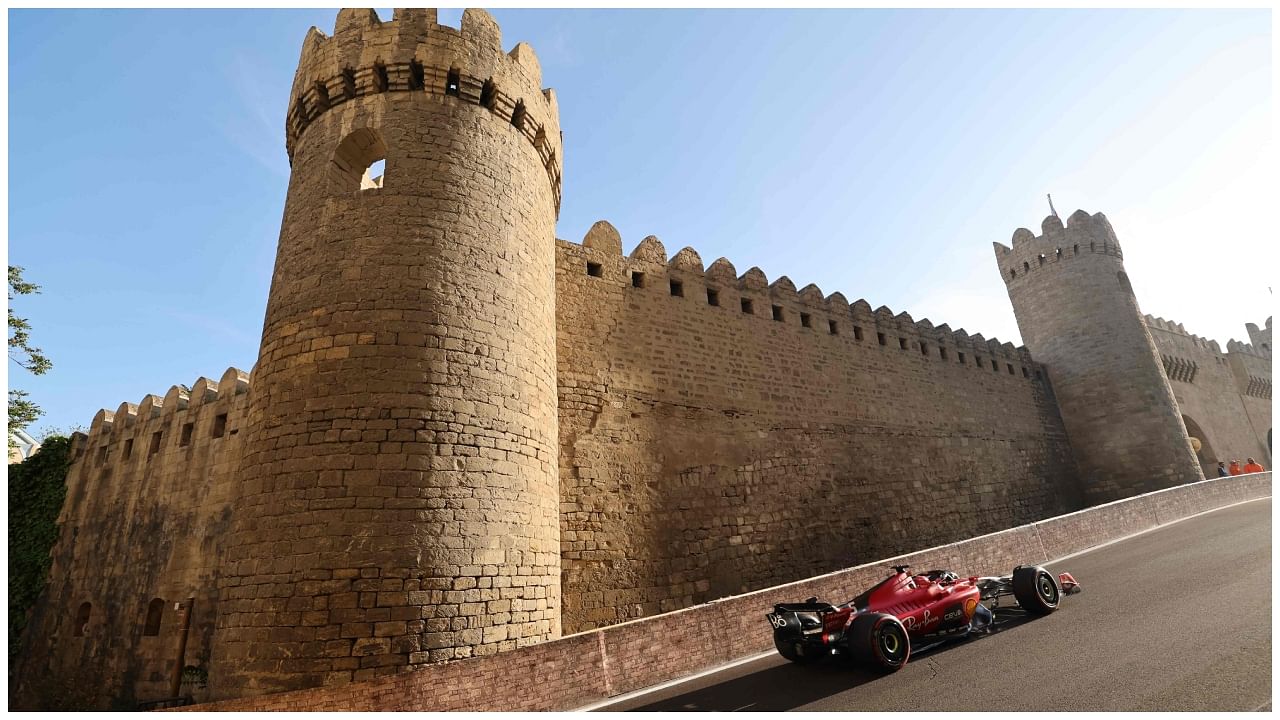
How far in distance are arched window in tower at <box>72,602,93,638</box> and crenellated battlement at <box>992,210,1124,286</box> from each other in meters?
27.6

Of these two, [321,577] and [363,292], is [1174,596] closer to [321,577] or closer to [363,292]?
[321,577]

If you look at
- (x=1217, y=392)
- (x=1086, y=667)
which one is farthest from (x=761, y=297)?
(x=1217, y=392)

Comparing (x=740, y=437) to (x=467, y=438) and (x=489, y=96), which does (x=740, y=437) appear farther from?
(x=489, y=96)

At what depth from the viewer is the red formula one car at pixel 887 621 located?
18.8 feet

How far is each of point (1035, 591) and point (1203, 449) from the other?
83.3 ft

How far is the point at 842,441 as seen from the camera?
42.7 feet

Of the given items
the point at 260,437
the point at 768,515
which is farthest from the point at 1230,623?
the point at 260,437

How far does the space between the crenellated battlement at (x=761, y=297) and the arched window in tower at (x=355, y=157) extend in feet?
11.1

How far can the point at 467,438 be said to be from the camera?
6688 mm

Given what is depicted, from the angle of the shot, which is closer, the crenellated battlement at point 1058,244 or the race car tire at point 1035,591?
the race car tire at point 1035,591

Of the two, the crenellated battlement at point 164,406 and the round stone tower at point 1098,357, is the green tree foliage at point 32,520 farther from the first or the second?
the round stone tower at point 1098,357

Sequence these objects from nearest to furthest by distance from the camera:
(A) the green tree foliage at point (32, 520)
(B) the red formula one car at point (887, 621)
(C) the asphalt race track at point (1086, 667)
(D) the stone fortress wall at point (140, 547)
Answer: (C) the asphalt race track at point (1086, 667)
(B) the red formula one car at point (887, 621)
(D) the stone fortress wall at point (140, 547)
(A) the green tree foliage at point (32, 520)

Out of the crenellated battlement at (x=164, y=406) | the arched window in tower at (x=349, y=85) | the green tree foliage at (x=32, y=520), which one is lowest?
the green tree foliage at (x=32, y=520)

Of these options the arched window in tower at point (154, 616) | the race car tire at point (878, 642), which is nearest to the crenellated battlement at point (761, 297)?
the race car tire at point (878, 642)
